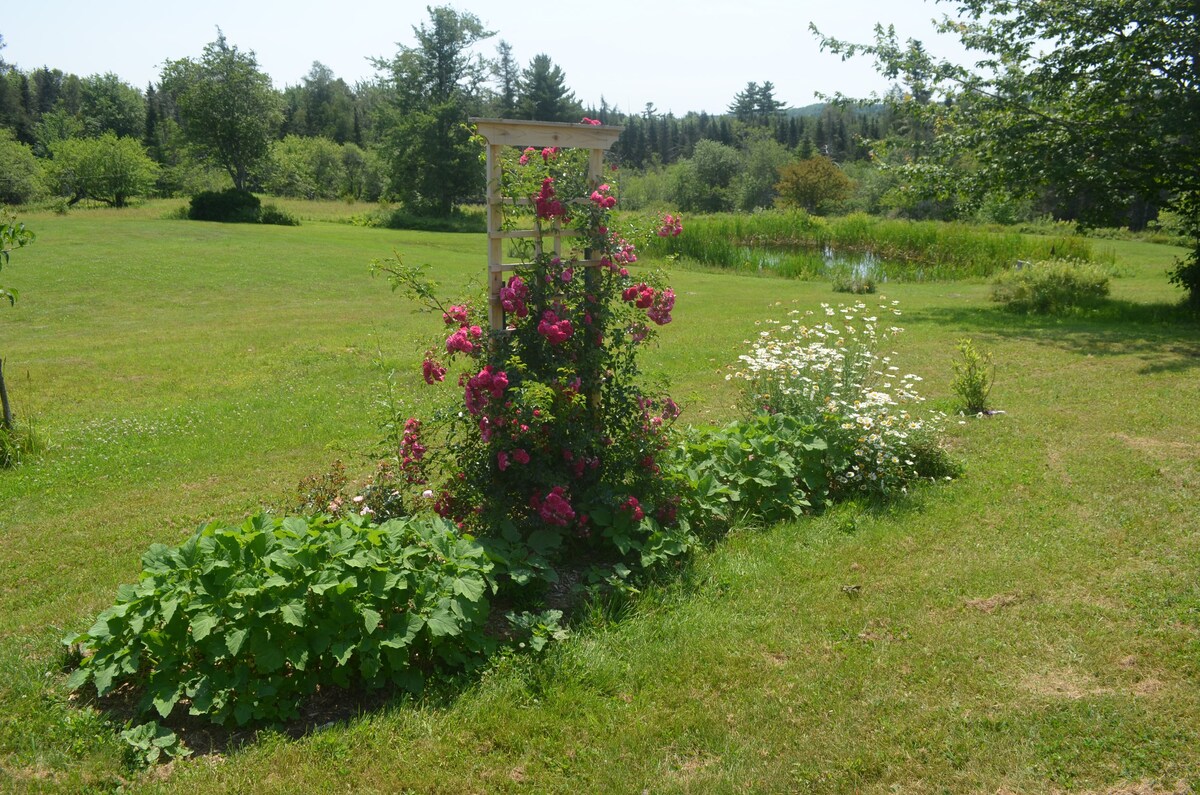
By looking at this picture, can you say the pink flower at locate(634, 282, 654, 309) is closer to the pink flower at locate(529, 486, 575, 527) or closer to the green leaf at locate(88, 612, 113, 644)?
Result: the pink flower at locate(529, 486, 575, 527)

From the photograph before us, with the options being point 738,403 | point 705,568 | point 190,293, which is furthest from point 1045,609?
point 190,293

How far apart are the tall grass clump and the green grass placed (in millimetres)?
12897

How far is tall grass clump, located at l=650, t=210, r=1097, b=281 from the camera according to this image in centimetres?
2148

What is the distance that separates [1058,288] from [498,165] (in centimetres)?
1342

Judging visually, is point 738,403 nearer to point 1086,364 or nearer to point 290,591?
point 290,591

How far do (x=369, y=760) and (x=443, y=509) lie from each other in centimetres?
161

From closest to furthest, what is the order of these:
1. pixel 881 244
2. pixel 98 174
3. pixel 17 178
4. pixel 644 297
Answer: pixel 644 297 → pixel 881 244 → pixel 17 178 → pixel 98 174

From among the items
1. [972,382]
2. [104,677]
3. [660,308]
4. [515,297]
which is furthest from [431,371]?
[972,382]

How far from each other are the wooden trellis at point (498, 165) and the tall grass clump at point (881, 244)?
1532 centimetres

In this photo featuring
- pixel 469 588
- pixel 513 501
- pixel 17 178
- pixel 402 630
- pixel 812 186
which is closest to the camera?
pixel 402 630

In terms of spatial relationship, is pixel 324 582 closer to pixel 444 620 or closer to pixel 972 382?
pixel 444 620

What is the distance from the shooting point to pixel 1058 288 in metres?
14.7

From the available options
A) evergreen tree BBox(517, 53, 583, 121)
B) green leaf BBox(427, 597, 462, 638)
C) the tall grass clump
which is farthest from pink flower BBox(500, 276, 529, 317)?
evergreen tree BBox(517, 53, 583, 121)

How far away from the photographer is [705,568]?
4551 mm
